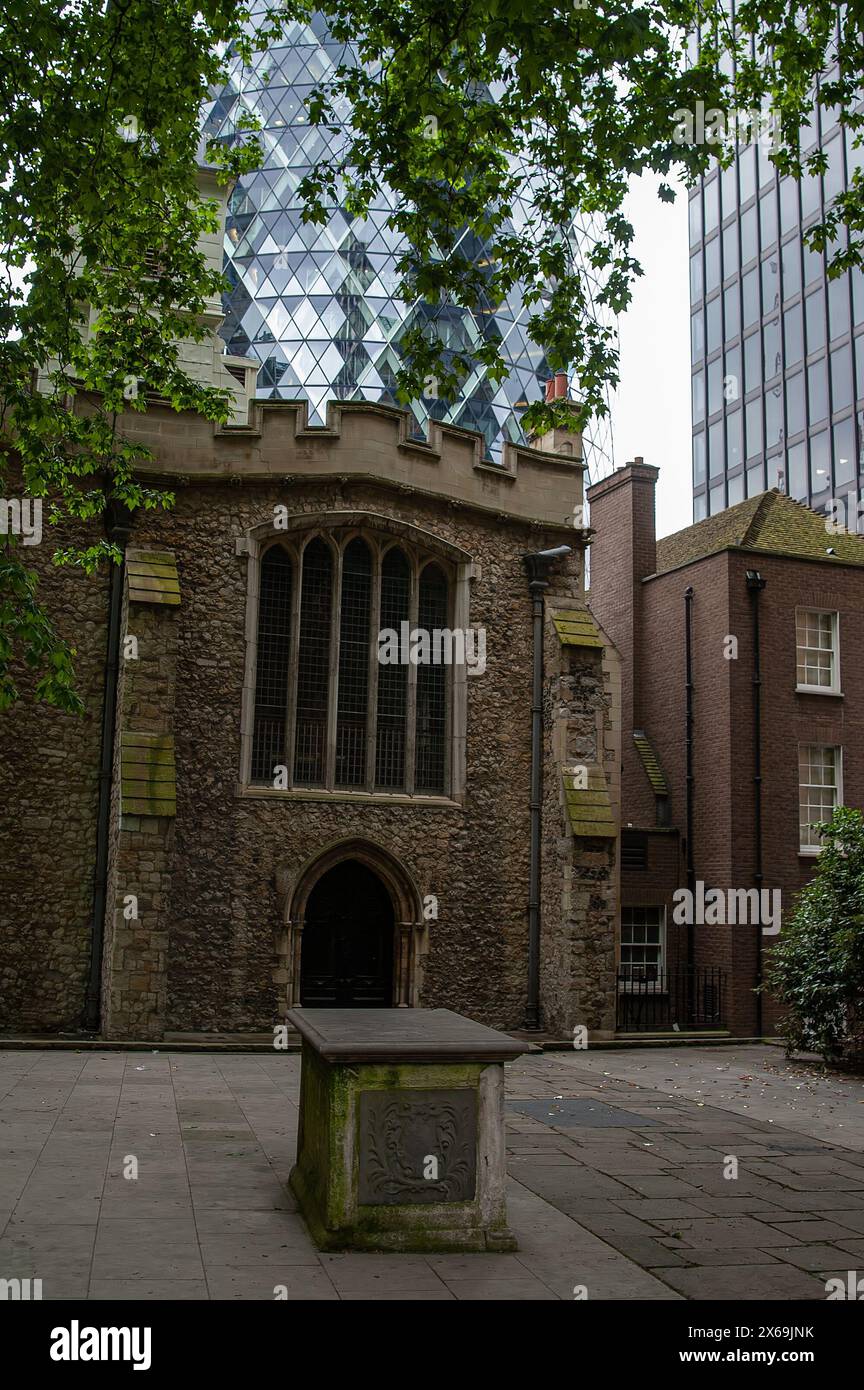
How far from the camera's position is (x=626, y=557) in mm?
26453

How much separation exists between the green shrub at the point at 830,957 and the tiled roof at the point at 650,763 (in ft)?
21.5

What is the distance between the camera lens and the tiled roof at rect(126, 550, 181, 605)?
15.8 meters

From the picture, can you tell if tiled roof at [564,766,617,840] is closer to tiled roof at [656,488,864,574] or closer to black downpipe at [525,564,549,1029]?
black downpipe at [525,564,549,1029]

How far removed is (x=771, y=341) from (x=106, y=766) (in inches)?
1654

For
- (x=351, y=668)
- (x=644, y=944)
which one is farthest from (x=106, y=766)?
(x=644, y=944)

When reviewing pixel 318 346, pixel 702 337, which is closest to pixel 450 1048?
pixel 318 346

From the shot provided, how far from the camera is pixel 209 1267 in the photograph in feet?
19.3

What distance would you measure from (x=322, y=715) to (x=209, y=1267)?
12109 millimetres

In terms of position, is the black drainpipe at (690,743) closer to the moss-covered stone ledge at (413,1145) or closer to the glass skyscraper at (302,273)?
the moss-covered stone ledge at (413,1145)

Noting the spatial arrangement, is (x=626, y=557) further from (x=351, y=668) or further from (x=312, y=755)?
(x=312, y=755)

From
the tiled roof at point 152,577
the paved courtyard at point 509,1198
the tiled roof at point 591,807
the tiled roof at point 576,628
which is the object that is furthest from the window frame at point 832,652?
the tiled roof at point 152,577

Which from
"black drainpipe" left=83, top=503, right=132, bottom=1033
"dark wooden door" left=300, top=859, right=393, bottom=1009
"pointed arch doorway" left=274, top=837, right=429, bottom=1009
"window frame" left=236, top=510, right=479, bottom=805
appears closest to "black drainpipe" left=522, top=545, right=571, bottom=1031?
"window frame" left=236, top=510, right=479, bottom=805

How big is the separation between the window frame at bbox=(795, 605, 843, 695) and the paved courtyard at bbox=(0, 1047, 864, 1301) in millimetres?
10632
